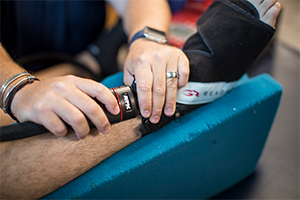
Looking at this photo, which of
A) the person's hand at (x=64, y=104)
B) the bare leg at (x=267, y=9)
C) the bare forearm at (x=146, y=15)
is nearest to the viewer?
the person's hand at (x=64, y=104)

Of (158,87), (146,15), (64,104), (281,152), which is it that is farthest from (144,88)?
(281,152)

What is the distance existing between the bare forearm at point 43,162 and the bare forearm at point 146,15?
17.7 inches

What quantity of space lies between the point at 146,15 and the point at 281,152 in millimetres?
820

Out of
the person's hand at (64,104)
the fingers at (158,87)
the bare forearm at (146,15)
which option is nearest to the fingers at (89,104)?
the person's hand at (64,104)

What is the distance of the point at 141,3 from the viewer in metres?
0.90

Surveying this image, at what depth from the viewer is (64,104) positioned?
459 millimetres

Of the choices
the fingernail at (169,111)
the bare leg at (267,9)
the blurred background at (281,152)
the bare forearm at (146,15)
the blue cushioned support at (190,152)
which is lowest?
the blurred background at (281,152)

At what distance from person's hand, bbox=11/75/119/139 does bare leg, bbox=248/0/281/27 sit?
438mm

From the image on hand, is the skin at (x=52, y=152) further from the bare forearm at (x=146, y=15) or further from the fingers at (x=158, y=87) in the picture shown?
the bare forearm at (x=146, y=15)

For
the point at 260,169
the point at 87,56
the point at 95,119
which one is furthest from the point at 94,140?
the point at 87,56

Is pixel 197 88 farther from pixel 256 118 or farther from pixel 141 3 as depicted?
pixel 141 3

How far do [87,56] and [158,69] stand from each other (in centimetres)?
88

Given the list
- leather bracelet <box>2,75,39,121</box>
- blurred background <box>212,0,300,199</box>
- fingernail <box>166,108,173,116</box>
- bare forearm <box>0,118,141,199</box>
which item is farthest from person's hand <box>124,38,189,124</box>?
blurred background <box>212,0,300,199</box>

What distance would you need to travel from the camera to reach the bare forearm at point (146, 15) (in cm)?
81
